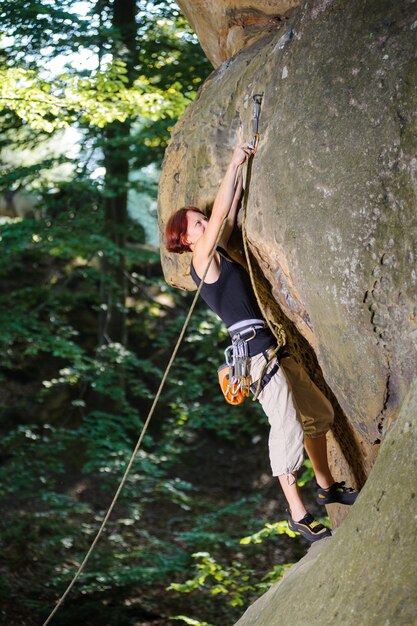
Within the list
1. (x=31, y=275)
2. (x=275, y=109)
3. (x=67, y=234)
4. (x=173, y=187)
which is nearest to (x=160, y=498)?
(x=67, y=234)

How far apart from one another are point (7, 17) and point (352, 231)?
5.89 metres

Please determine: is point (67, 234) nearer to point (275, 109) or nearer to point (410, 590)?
point (275, 109)

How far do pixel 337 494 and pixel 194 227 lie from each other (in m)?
1.98

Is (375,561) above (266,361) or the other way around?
the other way around

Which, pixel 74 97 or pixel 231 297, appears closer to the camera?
pixel 231 297

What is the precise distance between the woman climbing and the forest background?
2.44m

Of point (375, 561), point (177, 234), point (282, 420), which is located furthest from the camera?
point (177, 234)

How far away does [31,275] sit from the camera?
1366cm

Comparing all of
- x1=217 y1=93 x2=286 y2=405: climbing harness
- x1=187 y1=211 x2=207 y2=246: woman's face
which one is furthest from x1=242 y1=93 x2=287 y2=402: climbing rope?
x1=187 y1=211 x2=207 y2=246: woman's face

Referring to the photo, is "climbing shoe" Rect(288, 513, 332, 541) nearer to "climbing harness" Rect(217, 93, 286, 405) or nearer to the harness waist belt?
"climbing harness" Rect(217, 93, 286, 405)

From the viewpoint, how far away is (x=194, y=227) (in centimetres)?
423

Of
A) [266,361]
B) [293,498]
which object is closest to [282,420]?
[266,361]

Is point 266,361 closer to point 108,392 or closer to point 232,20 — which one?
point 232,20

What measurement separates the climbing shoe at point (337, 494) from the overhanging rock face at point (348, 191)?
0.73 metres
